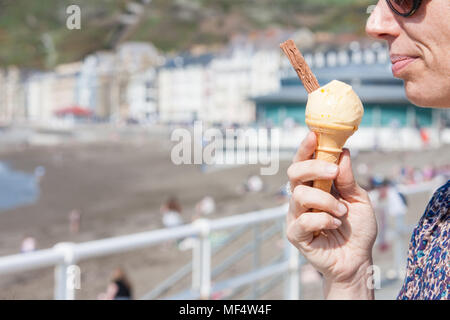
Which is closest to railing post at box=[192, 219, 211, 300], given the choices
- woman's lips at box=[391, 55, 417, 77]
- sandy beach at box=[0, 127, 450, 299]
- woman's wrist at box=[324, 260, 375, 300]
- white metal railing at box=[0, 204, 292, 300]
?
white metal railing at box=[0, 204, 292, 300]

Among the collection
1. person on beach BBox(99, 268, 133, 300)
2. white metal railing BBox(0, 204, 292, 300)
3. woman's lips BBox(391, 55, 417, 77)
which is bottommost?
person on beach BBox(99, 268, 133, 300)

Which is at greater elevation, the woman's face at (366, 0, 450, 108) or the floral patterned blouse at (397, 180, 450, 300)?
the woman's face at (366, 0, 450, 108)

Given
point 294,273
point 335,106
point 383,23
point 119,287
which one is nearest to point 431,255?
point 335,106

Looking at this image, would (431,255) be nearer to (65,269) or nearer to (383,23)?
(383,23)

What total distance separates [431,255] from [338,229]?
208 millimetres

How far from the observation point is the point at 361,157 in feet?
97.2

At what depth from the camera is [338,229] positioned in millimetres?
1222

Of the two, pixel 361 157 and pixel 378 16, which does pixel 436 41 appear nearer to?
pixel 378 16

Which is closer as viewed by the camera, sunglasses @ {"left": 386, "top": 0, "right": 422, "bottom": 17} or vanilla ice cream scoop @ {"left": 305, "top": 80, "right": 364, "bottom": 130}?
sunglasses @ {"left": 386, "top": 0, "right": 422, "bottom": 17}

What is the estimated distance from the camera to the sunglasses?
0.99 m

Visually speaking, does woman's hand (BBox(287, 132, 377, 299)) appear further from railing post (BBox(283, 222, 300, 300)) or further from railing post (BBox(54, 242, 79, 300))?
railing post (BBox(283, 222, 300, 300))

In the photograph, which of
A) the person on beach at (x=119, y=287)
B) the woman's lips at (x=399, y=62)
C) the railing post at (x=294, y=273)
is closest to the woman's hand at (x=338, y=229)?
the woman's lips at (x=399, y=62)

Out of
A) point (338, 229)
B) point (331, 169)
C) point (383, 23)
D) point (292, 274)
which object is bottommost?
point (292, 274)

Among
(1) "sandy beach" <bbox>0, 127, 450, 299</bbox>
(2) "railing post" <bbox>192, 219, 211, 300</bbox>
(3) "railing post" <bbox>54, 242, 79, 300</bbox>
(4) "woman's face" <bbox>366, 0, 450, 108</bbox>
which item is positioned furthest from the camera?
(1) "sandy beach" <bbox>0, 127, 450, 299</bbox>
